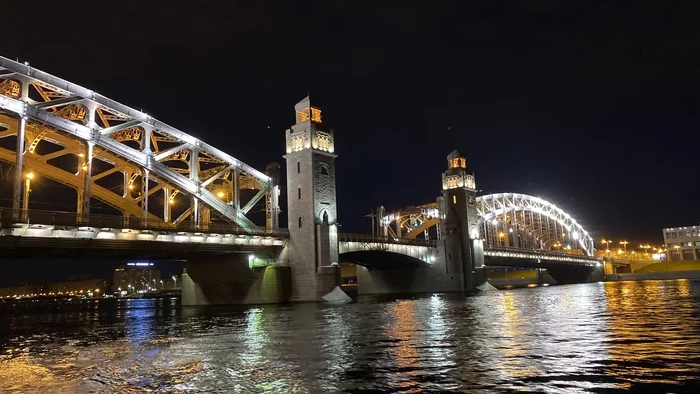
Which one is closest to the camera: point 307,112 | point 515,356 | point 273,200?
point 515,356

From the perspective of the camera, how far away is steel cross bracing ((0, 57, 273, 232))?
44375 millimetres

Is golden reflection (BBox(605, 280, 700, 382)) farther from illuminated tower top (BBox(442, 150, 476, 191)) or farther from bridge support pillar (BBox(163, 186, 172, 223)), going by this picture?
illuminated tower top (BBox(442, 150, 476, 191))

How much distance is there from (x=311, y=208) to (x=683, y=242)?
16252cm

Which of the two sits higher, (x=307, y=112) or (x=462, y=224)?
(x=307, y=112)

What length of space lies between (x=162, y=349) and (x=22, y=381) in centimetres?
634

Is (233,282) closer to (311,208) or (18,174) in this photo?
(311,208)

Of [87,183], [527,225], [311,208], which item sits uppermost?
[527,225]

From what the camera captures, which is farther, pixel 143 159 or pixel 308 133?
pixel 308 133

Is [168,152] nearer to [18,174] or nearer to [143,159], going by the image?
[143,159]

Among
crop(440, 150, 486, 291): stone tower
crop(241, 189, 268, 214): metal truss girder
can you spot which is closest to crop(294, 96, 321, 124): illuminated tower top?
crop(241, 189, 268, 214): metal truss girder

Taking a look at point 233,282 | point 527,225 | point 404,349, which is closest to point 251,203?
point 233,282

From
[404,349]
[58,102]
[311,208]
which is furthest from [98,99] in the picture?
[404,349]

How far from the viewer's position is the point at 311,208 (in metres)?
60.8

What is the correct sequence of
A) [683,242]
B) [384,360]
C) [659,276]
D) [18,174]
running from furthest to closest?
[683,242], [659,276], [18,174], [384,360]
